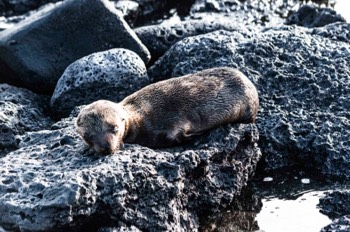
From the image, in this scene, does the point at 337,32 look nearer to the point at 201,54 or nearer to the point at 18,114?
the point at 201,54

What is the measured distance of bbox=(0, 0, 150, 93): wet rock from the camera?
36.1 ft

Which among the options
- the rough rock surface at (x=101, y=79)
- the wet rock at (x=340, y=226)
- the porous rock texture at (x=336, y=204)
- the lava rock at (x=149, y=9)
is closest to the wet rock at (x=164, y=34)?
the rough rock surface at (x=101, y=79)

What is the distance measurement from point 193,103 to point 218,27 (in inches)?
161

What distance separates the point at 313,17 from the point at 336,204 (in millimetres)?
5925

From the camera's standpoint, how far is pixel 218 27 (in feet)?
40.4

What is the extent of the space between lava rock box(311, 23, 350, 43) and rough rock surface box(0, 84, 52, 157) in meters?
3.63

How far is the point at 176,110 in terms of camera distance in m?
8.35

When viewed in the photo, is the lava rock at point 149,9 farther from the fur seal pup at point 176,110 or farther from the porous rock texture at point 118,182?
the porous rock texture at point 118,182

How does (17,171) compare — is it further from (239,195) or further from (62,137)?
(239,195)

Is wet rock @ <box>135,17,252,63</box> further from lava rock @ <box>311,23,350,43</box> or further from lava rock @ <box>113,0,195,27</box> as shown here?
lava rock @ <box>113,0,195,27</box>

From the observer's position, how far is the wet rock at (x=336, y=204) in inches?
313

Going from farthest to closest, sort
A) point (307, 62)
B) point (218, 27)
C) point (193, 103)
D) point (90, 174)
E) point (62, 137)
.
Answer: point (218, 27)
point (307, 62)
point (193, 103)
point (62, 137)
point (90, 174)

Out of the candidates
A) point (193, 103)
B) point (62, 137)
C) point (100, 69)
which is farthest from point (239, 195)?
point (100, 69)

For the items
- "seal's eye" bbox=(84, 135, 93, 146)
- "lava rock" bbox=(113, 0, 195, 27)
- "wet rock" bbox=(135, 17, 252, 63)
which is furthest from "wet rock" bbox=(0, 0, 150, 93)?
"seal's eye" bbox=(84, 135, 93, 146)
